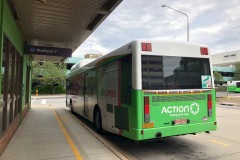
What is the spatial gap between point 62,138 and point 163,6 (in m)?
17.8

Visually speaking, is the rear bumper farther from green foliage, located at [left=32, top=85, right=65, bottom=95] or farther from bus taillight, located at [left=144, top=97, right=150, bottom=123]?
green foliage, located at [left=32, top=85, right=65, bottom=95]

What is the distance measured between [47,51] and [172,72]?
7.80 m

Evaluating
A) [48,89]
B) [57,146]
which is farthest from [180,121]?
[48,89]

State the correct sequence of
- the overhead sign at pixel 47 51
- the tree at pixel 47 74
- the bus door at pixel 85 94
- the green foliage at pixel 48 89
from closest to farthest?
the bus door at pixel 85 94 < the overhead sign at pixel 47 51 < the green foliage at pixel 48 89 < the tree at pixel 47 74

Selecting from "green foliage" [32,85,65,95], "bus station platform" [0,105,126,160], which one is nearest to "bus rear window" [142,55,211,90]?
"bus station platform" [0,105,126,160]

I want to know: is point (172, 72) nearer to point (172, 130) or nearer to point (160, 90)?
point (160, 90)

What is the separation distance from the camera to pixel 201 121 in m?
6.92

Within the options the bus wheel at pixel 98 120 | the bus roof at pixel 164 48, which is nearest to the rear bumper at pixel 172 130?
the bus roof at pixel 164 48

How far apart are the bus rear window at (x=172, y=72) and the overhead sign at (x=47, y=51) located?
24.3 feet

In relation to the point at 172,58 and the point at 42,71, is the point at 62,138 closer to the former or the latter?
the point at 172,58

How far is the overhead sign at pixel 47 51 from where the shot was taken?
39.8 feet

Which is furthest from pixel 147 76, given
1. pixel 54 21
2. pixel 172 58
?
pixel 54 21

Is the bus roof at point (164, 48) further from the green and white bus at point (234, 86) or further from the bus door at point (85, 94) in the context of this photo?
the green and white bus at point (234, 86)

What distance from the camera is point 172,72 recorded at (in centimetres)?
671
